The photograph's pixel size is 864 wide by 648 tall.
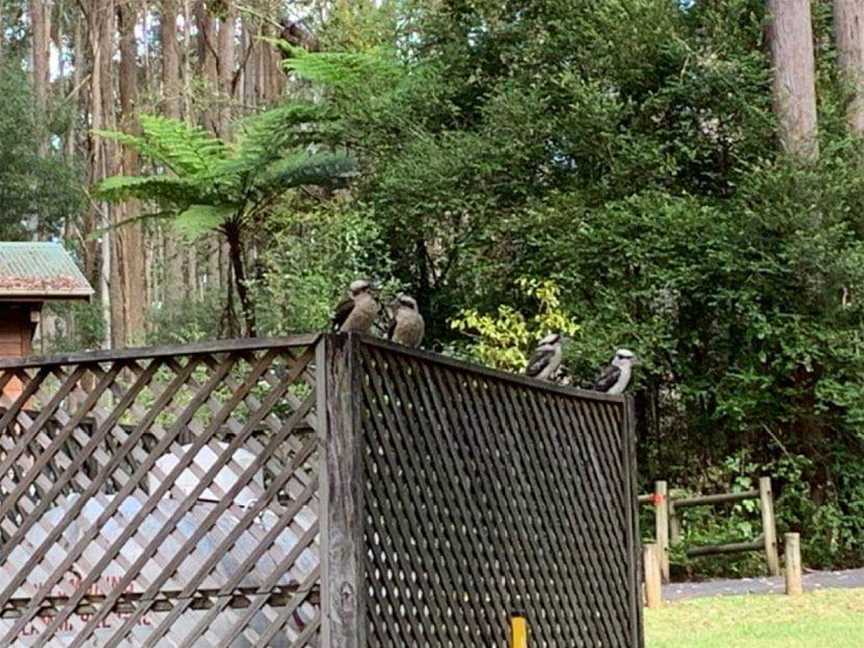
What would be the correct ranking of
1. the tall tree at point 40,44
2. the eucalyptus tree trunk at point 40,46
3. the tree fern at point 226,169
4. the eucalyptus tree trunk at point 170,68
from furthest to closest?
the tall tree at point 40,44, the eucalyptus tree trunk at point 40,46, the eucalyptus tree trunk at point 170,68, the tree fern at point 226,169

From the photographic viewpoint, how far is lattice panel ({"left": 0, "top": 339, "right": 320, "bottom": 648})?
3885 millimetres

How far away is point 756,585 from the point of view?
1150 cm

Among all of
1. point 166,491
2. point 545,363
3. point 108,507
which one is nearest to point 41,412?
point 108,507

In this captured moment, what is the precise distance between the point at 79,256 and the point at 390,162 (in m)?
16.4

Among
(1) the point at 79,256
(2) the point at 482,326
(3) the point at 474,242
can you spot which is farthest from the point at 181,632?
(1) the point at 79,256

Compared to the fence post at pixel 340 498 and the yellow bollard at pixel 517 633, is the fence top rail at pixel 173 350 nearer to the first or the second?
the fence post at pixel 340 498

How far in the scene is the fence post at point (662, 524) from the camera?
38.8ft

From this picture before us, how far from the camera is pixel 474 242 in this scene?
14.1 m

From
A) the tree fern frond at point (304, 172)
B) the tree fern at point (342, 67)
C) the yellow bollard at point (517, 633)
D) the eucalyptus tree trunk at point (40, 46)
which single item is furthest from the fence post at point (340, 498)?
the eucalyptus tree trunk at point (40, 46)

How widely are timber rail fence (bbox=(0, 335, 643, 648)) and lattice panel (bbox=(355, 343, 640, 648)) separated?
11 mm

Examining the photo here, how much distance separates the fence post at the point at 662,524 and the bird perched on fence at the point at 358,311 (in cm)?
734

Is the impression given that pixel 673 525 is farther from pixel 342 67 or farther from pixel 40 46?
pixel 40 46

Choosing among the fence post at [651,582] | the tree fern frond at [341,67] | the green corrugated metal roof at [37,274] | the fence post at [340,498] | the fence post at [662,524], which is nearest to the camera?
the fence post at [340,498]

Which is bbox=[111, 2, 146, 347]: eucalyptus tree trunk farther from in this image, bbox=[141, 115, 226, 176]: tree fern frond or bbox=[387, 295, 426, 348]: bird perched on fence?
bbox=[387, 295, 426, 348]: bird perched on fence
